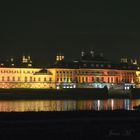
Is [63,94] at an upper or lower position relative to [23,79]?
lower

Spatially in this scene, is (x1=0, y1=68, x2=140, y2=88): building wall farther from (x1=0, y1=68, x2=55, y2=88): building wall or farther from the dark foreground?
the dark foreground

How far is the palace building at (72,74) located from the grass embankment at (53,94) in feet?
51.2

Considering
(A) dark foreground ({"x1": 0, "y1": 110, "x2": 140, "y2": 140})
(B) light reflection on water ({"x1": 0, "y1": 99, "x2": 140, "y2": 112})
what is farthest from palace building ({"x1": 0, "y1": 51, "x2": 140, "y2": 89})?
(A) dark foreground ({"x1": 0, "y1": 110, "x2": 140, "y2": 140})

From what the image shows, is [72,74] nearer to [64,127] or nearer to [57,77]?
[57,77]

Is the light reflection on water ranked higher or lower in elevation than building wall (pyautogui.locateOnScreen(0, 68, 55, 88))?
lower

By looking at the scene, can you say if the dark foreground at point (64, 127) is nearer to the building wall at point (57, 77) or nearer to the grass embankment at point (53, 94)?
the grass embankment at point (53, 94)

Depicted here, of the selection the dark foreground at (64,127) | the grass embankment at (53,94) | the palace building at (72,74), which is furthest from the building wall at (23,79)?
the dark foreground at (64,127)

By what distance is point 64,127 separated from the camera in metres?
26.4

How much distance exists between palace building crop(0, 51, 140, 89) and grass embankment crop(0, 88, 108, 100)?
15.6 m

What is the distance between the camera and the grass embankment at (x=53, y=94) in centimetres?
9700

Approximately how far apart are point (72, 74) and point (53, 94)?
25.9m

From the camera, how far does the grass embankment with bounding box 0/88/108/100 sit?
97000mm

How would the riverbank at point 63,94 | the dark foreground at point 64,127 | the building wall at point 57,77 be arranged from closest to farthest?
the dark foreground at point 64,127, the riverbank at point 63,94, the building wall at point 57,77

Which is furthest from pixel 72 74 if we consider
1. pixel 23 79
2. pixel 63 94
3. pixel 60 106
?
Result: pixel 60 106
